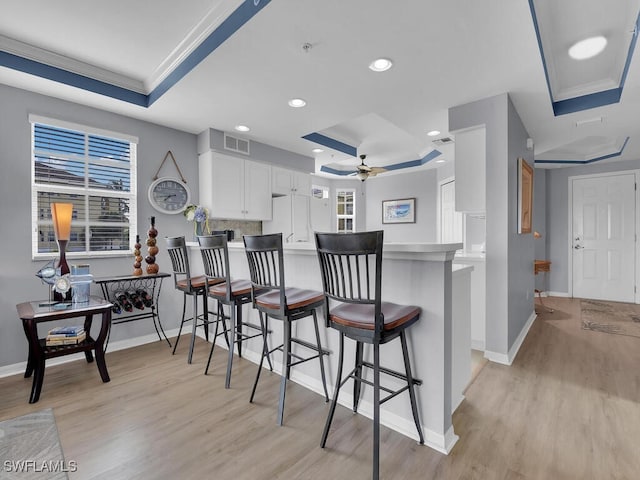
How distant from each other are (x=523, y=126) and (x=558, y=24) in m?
1.47

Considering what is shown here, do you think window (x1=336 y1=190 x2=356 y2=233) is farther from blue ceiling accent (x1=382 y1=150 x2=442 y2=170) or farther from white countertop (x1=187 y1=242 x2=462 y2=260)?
white countertop (x1=187 y1=242 x2=462 y2=260)

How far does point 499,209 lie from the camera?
9.47 feet

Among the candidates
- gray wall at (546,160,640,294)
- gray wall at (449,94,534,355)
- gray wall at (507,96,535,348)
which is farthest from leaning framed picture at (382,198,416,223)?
gray wall at (449,94,534,355)

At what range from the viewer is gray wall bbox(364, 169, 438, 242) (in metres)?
6.46

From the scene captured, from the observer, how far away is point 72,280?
2586 mm

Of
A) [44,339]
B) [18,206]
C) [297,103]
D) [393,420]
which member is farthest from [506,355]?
[18,206]

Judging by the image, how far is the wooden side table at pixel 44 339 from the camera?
7.30ft

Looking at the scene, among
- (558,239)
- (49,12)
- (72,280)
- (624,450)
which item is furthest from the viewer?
(558,239)

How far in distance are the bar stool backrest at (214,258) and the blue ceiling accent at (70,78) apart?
1788 millimetres

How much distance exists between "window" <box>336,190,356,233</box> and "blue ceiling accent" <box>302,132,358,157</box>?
2.24m

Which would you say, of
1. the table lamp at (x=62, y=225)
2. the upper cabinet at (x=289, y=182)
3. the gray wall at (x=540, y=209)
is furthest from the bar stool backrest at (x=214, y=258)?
the gray wall at (x=540, y=209)

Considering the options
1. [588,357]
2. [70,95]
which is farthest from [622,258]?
[70,95]

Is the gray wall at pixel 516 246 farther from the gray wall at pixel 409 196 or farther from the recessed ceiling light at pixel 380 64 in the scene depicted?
the gray wall at pixel 409 196

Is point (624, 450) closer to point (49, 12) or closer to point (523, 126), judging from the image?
point (523, 126)
